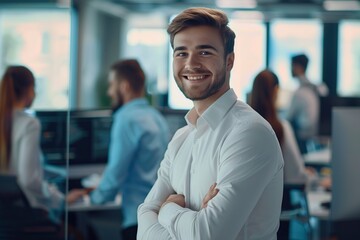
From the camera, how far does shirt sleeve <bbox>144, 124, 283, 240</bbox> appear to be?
1522 millimetres

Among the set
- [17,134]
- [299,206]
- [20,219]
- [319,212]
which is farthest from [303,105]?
[17,134]

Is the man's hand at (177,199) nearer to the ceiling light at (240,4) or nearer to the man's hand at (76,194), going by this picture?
the man's hand at (76,194)

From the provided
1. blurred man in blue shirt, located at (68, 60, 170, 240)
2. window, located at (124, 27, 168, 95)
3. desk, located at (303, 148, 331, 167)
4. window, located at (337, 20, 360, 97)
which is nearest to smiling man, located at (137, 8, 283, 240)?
blurred man in blue shirt, located at (68, 60, 170, 240)

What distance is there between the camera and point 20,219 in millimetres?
3484

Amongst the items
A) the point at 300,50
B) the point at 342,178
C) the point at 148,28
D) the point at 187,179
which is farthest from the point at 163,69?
the point at 187,179

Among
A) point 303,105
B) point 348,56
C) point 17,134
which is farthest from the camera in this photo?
point 348,56

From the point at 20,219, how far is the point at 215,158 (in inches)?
83.2

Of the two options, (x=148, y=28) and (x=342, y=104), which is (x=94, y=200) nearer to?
(x=342, y=104)

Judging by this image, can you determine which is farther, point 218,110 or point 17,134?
point 17,134

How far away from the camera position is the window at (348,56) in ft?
41.7

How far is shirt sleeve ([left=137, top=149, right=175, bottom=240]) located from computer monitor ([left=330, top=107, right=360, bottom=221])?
137 cm

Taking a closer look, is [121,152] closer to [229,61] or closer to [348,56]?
[229,61]

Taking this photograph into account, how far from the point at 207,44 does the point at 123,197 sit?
7.34 ft

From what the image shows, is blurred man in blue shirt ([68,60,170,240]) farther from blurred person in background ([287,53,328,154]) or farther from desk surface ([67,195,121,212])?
blurred person in background ([287,53,328,154])
